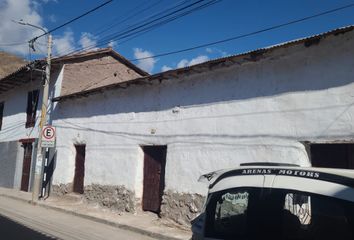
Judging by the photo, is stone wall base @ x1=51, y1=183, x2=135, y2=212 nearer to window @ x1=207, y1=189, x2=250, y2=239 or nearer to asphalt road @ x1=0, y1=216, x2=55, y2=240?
asphalt road @ x1=0, y1=216, x2=55, y2=240

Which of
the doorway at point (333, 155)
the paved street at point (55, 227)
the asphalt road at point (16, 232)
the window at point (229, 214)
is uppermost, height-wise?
the doorway at point (333, 155)

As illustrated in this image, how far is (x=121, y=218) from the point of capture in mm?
12492

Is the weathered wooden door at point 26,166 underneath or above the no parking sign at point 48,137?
underneath

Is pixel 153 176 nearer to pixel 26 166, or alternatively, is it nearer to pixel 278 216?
pixel 278 216

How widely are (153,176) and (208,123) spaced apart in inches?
119

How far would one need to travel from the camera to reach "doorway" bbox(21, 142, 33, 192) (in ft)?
69.9

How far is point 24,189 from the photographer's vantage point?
70.4 ft

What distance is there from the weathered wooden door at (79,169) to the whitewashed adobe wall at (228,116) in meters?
1.22

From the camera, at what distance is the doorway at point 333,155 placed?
27.2 feet

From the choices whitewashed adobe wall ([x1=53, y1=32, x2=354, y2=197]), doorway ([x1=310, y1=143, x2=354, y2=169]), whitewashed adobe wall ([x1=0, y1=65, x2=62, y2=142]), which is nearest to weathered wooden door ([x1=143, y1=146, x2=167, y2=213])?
whitewashed adobe wall ([x1=53, y1=32, x2=354, y2=197])

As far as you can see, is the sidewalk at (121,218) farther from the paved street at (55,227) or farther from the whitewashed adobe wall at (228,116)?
the whitewashed adobe wall at (228,116)

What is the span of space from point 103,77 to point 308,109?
14895 millimetres

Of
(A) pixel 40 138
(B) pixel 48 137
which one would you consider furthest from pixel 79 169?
(A) pixel 40 138

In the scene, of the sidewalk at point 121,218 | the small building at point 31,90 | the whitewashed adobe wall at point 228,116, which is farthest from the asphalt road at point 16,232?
the small building at point 31,90
